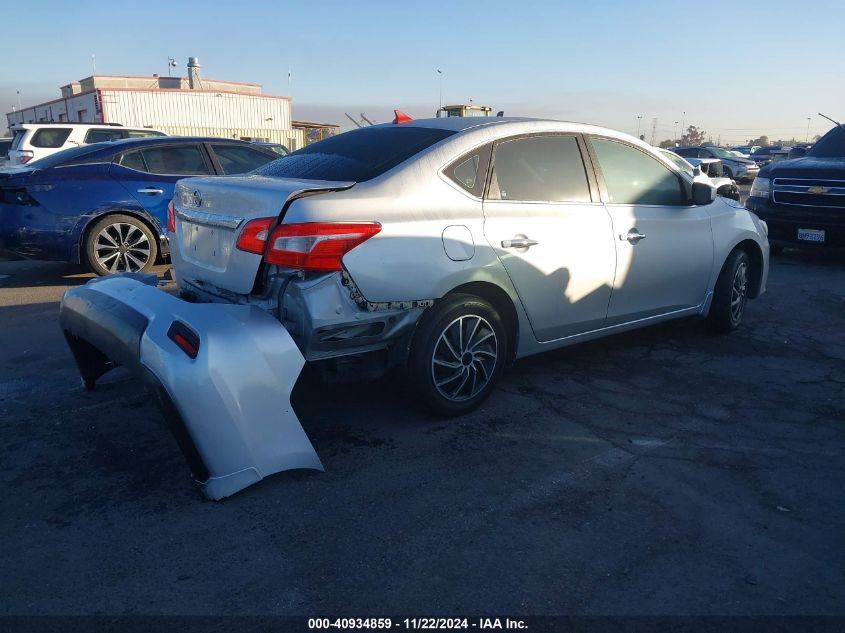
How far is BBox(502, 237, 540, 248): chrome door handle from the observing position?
12.7 ft

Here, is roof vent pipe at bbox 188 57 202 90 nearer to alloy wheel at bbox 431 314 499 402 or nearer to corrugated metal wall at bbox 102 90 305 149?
corrugated metal wall at bbox 102 90 305 149

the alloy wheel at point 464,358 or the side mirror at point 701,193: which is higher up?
the side mirror at point 701,193

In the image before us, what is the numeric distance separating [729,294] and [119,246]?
5966mm

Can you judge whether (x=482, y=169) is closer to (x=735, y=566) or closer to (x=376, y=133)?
(x=376, y=133)

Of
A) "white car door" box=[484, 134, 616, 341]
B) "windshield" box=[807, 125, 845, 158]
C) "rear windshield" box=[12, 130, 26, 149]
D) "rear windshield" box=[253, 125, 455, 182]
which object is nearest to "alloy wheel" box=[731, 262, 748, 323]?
"white car door" box=[484, 134, 616, 341]

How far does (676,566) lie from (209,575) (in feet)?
5.66

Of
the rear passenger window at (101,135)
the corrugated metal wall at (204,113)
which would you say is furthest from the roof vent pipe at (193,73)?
the rear passenger window at (101,135)

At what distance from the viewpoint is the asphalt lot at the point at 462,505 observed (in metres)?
2.46

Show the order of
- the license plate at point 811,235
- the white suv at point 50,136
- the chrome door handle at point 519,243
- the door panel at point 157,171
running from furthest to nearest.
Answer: the white suv at point 50,136 → the license plate at point 811,235 → the door panel at point 157,171 → the chrome door handle at point 519,243

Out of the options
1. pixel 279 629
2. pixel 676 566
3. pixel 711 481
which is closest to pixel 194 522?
pixel 279 629

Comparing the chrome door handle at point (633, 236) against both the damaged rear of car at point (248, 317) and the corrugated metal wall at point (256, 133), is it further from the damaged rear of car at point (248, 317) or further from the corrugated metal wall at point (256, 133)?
the corrugated metal wall at point (256, 133)

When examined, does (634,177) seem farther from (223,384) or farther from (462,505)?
(223,384)

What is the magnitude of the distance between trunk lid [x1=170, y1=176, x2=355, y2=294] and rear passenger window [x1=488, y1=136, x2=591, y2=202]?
948 millimetres

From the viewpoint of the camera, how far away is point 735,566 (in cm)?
263
